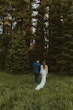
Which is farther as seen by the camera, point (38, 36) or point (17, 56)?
point (38, 36)

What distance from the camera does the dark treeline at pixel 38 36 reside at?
32.2 m

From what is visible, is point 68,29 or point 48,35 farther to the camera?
point 48,35

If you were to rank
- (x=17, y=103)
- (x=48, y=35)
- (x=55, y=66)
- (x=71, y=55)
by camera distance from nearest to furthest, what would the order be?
1. (x=17, y=103)
2. (x=71, y=55)
3. (x=55, y=66)
4. (x=48, y=35)

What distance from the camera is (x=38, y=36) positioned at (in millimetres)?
37156

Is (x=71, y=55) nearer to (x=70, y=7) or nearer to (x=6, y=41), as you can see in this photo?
(x=70, y=7)

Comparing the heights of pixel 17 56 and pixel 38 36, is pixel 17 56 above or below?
below

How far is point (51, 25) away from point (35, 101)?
80.0 ft

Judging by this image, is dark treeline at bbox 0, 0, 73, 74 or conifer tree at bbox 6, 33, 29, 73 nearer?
dark treeline at bbox 0, 0, 73, 74

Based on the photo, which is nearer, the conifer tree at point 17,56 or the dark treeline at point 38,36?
the dark treeline at point 38,36

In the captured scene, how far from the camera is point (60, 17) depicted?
3525 cm

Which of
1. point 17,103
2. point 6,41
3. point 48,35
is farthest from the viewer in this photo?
point 6,41

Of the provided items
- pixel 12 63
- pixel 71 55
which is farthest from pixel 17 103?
pixel 12 63

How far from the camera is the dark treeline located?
1270 inches

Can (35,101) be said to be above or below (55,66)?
above
